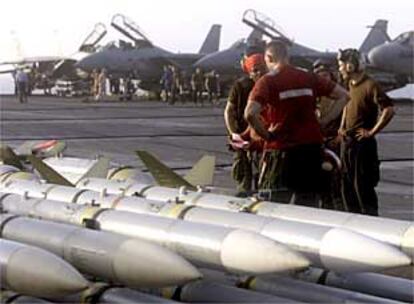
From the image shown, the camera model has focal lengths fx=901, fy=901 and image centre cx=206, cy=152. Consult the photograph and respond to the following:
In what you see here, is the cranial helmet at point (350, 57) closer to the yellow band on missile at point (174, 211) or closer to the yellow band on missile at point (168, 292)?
the yellow band on missile at point (174, 211)

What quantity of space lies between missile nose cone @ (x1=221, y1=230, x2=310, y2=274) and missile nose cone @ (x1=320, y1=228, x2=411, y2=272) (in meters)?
0.27

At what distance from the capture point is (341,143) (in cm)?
795

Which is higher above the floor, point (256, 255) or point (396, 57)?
point (256, 255)

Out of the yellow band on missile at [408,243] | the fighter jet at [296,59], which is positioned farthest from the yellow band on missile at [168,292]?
the fighter jet at [296,59]

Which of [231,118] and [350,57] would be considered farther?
[231,118]

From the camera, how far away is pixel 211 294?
5.08 metres

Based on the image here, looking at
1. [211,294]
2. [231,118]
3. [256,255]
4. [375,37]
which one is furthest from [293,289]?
[375,37]

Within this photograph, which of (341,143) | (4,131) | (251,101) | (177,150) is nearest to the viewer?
(251,101)

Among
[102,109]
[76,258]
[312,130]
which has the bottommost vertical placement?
[102,109]

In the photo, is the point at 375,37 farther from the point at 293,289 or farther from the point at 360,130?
the point at 293,289

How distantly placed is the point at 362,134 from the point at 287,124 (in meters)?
1.26

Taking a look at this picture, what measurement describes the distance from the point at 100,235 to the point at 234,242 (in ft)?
2.77

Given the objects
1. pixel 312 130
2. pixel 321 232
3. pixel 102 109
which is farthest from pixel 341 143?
pixel 102 109

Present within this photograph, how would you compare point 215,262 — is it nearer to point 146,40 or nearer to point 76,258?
Result: point 76,258
